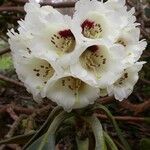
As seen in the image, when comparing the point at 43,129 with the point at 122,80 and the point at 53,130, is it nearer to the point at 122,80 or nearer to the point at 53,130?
the point at 53,130

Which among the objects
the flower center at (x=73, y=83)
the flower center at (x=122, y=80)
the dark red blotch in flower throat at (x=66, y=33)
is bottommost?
the flower center at (x=122, y=80)

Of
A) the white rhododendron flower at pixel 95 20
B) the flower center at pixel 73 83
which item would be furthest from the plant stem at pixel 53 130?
the white rhododendron flower at pixel 95 20

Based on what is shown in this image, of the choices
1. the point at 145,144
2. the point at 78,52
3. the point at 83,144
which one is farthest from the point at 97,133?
the point at 145,144

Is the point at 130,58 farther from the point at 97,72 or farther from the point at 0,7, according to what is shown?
the point at 0,7

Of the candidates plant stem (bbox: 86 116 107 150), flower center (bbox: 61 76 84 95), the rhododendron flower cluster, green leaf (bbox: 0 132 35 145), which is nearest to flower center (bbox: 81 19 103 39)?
the rhododendron flower cluster

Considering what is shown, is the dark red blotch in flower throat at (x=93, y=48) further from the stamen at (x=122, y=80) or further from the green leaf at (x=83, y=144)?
the green leaf at (x=83, y=144)

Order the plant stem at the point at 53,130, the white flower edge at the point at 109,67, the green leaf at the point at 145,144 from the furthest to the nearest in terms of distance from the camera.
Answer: the green leaf at the point at 145,144 < the plant stem at the point at 53,130 < the white flower edge at the point at 109,67

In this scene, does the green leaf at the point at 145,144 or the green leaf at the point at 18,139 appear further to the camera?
the green leaf at the point at 145,144

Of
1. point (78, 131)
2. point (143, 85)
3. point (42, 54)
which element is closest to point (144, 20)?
point (143, 85)
